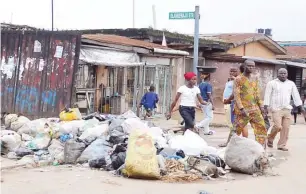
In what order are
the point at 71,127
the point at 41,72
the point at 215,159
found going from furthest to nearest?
the point at 41,72 → the point at 71,127 → the point at 215,159

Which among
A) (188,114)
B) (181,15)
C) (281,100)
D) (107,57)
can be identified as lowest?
(188,114)

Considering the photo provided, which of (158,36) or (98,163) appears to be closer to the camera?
(98,163)

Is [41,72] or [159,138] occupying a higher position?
[41,72]

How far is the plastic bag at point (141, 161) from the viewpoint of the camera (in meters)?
6.77

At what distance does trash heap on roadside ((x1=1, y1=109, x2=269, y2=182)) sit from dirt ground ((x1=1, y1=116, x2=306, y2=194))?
8.0 inches

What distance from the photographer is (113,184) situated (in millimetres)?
6543

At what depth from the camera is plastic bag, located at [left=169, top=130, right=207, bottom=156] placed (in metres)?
8.04

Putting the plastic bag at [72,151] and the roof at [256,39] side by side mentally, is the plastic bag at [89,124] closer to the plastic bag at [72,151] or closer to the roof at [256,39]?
the plastic bag at [72,151]

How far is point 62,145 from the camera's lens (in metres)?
8.83

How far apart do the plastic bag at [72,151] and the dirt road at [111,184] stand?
28 cm

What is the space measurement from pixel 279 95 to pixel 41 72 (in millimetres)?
6166

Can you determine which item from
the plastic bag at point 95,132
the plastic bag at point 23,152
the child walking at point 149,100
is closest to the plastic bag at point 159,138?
the plastic bag at point 95,132

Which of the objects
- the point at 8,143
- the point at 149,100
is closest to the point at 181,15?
the point at 149,100

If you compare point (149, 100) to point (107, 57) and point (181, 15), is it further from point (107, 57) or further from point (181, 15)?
point (181, 15)
